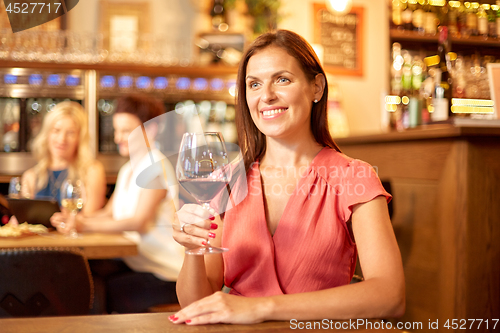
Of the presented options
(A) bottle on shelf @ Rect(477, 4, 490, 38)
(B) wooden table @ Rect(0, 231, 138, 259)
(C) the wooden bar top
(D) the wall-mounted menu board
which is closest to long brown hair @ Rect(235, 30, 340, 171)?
(C) the wooden bar top

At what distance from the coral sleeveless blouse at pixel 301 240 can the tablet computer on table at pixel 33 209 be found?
1.22 metres

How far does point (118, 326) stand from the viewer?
778 millimetres

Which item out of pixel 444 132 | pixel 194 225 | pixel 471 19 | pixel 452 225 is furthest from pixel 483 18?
pixel 194 225

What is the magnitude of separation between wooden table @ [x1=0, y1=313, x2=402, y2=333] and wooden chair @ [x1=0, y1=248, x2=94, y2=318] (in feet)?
2.06

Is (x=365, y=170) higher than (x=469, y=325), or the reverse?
(x=365, y=170)

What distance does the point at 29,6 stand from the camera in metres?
1.65

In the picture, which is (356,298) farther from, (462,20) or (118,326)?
(462,20)

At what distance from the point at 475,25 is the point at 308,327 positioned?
152 cm

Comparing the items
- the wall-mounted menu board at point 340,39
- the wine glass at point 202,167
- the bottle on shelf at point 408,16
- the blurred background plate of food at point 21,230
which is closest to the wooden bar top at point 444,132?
the wine glass at point 202,167

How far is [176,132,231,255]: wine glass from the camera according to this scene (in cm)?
87

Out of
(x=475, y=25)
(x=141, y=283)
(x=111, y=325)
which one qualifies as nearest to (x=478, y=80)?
(x=475, y=25)

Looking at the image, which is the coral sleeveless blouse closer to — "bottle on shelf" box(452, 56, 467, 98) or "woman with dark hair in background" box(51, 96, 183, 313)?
"woman with dark hair in background" box(51, 96, 183, 313)

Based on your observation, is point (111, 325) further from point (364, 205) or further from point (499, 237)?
point (499, 237)

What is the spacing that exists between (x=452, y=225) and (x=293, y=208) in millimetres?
938
